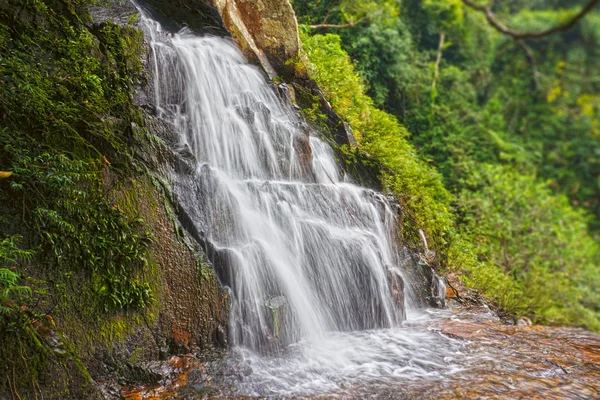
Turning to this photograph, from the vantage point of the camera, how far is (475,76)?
17141 mm

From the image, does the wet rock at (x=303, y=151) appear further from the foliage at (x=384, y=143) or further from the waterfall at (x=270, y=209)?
the foliage at (x=384, y=143)

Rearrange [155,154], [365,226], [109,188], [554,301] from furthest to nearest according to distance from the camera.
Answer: [554,301] < [365,226] < [155,154] < [109,188]

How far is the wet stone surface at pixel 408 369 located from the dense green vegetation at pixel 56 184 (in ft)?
3.09

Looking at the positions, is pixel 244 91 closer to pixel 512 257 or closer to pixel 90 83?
pixel 90 83

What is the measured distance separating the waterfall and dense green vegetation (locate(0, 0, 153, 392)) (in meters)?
1.00

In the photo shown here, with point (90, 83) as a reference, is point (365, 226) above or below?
below

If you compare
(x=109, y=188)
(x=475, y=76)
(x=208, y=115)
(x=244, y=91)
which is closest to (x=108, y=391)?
(x=109, y=188)

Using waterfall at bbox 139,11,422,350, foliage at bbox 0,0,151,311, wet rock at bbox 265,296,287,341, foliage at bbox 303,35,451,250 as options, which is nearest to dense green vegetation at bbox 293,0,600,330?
foliage at bbox 303,35,451,250

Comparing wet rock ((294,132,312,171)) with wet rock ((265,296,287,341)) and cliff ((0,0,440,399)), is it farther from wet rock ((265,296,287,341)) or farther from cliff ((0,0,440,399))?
wet rock ((265,296,287,341))

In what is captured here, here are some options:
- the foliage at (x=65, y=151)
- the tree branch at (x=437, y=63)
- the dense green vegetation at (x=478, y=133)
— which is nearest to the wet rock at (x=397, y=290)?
the dense green vegetation at (x=478, y=133)

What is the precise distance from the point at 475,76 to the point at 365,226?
44.3 feet

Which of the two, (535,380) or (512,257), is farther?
(512,257)

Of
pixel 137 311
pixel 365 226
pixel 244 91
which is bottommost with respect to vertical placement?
pixel 137 311

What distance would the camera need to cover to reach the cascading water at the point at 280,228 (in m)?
4.52
